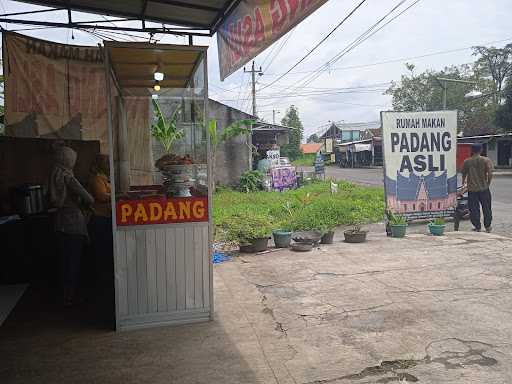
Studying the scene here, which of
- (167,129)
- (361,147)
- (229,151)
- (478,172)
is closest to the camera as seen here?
(167,129)

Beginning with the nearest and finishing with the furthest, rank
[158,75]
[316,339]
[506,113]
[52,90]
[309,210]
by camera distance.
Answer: [316,339] < [158,75] < [52,90] < [309,210] < [506,113]

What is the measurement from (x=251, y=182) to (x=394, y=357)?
48.2 ft

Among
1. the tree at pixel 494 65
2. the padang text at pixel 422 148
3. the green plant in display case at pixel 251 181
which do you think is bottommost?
the green plant in display case at pixel 251 181

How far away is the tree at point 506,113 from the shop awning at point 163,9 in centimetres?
2565

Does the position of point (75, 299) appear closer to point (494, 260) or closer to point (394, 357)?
point (394, 357)

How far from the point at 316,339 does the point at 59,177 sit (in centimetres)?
292

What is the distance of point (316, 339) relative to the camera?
3.66 metres

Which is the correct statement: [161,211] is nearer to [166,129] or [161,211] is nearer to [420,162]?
[166,129]

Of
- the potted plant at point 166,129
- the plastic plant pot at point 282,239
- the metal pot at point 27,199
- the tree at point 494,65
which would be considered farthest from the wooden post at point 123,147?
the tree at point 494,65

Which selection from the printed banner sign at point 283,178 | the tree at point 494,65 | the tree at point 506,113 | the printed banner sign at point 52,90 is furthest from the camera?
the tree at point 494,65

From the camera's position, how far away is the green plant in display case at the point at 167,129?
5.40 m

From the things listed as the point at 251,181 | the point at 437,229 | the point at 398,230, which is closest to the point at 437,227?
the point at 437,229

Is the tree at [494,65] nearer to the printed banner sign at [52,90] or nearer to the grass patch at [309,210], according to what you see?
the grass patch at [309,210]

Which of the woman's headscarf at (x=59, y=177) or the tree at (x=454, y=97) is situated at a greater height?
the tree at (x=454, y=97)
